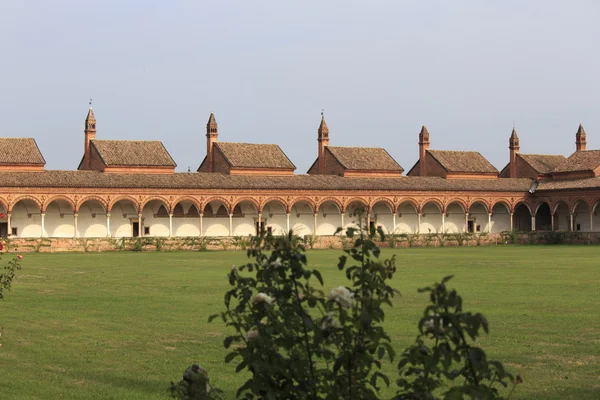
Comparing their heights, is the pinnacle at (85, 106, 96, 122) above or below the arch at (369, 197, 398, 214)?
above

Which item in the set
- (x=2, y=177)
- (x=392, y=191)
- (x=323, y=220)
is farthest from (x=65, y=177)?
(x=392, y=191)

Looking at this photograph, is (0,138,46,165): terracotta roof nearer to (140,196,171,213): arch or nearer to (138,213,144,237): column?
(140,196,171,213): arch

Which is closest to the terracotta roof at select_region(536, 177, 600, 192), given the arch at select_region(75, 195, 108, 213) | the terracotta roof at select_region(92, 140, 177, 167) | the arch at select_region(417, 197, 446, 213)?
the arch at select_region(417, 197, 446, 213)

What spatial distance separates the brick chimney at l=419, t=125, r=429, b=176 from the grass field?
→ 38.5m

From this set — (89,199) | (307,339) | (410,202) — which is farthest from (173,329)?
(410,202)

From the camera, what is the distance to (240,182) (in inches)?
2034

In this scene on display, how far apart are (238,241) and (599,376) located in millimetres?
37017

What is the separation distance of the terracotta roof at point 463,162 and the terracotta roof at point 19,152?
28106 millimetres

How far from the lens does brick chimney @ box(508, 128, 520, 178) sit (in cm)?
6556

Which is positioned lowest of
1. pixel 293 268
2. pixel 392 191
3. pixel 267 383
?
pixel 267 383

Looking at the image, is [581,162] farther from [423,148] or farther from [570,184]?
[423,148]

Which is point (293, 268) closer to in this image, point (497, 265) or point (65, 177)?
point (497, 265)

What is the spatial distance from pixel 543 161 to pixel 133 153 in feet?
104

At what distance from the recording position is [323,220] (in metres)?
55.3
